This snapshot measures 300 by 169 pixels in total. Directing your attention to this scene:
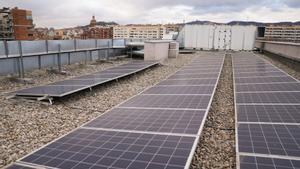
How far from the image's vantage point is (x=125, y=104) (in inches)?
353

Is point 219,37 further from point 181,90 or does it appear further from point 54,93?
point 54,93

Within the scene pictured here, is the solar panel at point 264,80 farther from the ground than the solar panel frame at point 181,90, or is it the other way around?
the solar panel at point 264,80

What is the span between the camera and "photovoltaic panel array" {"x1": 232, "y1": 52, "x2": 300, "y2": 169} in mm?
4652

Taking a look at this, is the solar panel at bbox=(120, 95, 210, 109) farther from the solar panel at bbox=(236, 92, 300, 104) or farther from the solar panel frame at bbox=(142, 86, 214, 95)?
the solar panel at bbox=(236, 92, 300, 104)

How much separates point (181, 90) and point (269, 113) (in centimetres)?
421

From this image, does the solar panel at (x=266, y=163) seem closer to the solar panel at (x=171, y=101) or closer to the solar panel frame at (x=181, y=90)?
the solar panel at (x=171, y=101)

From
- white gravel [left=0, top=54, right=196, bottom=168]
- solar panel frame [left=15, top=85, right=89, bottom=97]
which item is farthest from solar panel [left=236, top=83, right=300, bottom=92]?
solar panel frame [left=15, top=85, right=89, bottom=97]

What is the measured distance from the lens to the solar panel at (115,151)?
4.51m

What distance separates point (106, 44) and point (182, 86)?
13873 mm

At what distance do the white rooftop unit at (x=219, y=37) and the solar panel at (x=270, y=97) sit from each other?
29.9 m

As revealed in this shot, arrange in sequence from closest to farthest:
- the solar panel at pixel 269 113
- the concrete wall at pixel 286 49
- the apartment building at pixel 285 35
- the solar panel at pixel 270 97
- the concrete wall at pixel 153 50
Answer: the solar panel at pixel 269 113 → the solar panel at pixel 270 97 → the concrete wall at pixel 286 49 → the concrete wall at pixel 153 50 → the apartment building at pixel 285 35

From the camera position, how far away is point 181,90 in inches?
431

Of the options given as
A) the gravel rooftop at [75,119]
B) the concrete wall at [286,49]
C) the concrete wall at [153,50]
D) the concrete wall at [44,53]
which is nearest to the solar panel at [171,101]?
the gravel rooftop at [75,119]

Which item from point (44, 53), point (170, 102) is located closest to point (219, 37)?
point (44, 53)
